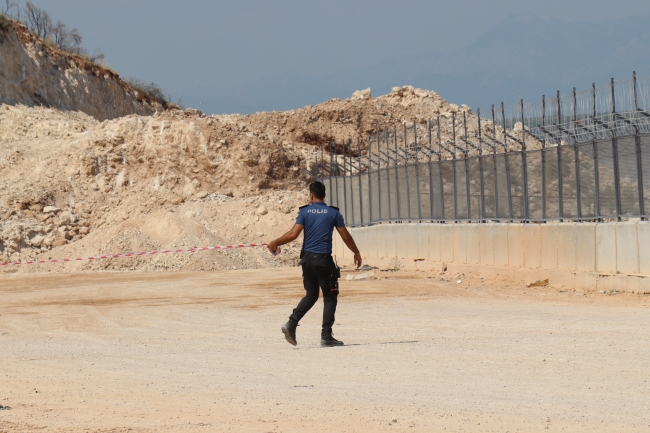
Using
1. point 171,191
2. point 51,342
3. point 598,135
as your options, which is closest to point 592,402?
point 51,342

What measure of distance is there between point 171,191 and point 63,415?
35373 mm

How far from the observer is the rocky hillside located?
55906 millimetres

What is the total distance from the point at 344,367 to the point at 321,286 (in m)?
1.86

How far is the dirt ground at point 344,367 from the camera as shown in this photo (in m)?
7.32

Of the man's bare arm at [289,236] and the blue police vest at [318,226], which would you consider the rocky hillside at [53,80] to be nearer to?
the man's bare arm at [289,236]

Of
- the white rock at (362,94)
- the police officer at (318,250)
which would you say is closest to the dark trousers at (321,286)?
the police officer at (318,250)

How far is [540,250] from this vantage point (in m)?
21.3

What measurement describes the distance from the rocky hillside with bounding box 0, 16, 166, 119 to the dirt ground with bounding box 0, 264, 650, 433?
39.1 metres

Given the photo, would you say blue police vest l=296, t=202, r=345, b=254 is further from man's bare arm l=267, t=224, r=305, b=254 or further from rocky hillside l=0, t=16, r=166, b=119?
rocky hillside l=0, t=16, r=166, b=119

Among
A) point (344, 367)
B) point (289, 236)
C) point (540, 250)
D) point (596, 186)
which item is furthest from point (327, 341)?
point (540, 250)

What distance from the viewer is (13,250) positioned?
37219mm

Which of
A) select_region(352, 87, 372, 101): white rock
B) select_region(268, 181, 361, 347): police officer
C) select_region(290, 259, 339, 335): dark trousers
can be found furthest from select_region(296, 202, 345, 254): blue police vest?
select_region(352, 87, 372, 101): white rock

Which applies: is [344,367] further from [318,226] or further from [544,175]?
[544,175]

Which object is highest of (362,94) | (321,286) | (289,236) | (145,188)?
(362,94)
